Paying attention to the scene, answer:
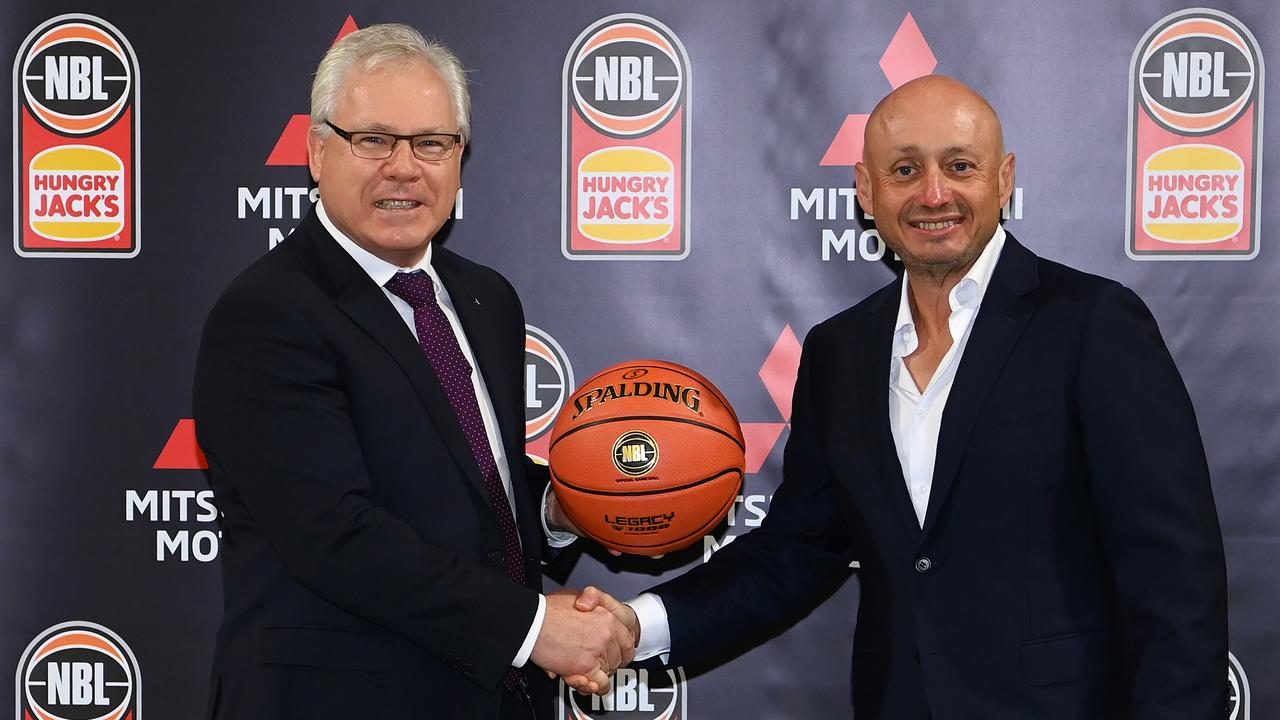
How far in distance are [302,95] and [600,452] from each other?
1453mm

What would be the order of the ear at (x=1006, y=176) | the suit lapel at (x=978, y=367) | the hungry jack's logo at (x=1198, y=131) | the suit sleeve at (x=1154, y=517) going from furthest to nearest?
the hungry jack's logo at (x=1198, y=131), the ear at (x=1006, y=176), the suit lapel at (x=978, y=367), the suit sleeve at (x=1154, y=517)

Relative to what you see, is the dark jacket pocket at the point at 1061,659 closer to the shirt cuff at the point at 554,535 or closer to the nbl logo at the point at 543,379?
the shirt cuff at the point at 554,535

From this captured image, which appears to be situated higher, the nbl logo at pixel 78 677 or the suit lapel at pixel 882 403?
the suit lapel at pixel 882 403

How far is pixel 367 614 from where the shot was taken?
6.59 ft

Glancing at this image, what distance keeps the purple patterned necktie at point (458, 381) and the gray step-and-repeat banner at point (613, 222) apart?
0.79 metres

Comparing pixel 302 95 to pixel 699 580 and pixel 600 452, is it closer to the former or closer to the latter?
pixel 600 452

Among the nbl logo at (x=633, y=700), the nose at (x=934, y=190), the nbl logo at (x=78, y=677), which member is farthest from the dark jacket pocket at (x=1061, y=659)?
the nbl logo at (x=78, y=677)

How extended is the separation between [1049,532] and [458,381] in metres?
1.16

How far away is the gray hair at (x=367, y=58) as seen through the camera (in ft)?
7.09

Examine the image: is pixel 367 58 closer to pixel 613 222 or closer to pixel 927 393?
pixel 613 222

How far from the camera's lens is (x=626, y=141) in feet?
9.74

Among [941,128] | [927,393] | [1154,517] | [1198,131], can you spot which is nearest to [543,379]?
[927,393]

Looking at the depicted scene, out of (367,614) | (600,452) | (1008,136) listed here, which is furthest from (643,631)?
(1008,136)

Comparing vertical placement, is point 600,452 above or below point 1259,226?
below
